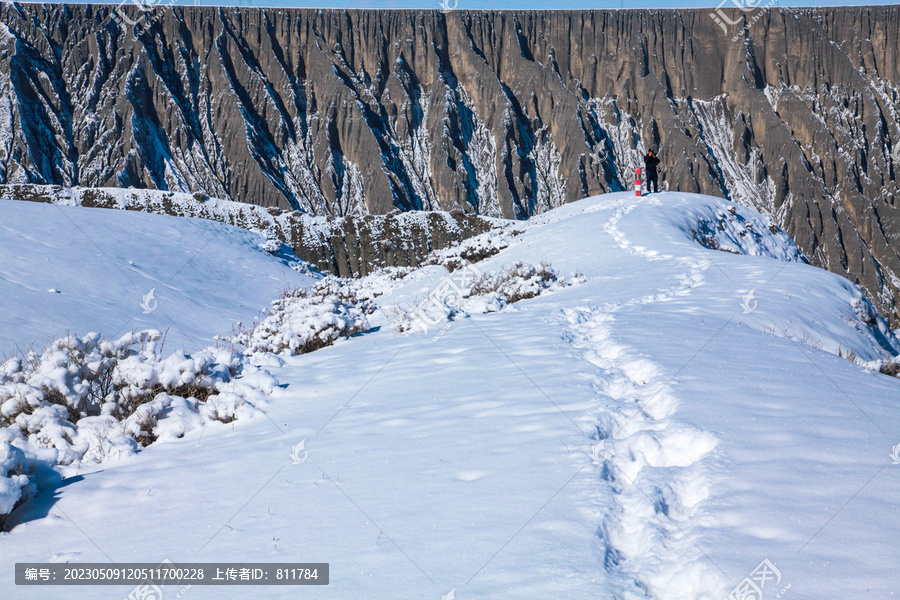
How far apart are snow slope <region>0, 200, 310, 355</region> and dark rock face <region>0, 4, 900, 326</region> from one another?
41.9 meters

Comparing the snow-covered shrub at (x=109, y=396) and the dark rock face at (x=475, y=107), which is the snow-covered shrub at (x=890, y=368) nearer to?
the snow-covered shrub at (x=109, y=396)

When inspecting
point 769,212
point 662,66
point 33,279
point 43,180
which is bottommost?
point 769,212

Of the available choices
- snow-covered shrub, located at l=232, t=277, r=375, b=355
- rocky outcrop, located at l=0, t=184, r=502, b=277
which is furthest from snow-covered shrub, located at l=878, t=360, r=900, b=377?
rocky outcrop, located at l=0, t=184, r=502, b=277

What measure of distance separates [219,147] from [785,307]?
5675cm

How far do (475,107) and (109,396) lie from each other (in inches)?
2361

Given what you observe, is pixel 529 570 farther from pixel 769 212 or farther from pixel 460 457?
pixel 769 212

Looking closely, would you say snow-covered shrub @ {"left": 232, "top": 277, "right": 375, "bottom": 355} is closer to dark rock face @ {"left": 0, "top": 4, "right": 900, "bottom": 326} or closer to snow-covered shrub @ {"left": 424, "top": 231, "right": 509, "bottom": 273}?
snow-covered shrub @ {"left": 424, "top": 231, "right": 509, "bottom": 273}

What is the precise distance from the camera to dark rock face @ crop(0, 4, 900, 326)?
53.2 m

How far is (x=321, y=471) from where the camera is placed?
2918 millimetres

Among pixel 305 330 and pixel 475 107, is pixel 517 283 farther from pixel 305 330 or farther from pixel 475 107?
pixel 475 107

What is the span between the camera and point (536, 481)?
2.55 metres

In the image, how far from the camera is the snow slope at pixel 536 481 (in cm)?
198

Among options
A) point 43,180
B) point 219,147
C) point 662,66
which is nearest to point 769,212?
point 662,66

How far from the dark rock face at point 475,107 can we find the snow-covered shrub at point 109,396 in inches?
1920
